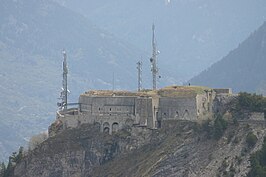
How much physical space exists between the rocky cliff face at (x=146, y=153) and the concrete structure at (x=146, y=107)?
3.35ft

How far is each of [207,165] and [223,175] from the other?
3.36 m

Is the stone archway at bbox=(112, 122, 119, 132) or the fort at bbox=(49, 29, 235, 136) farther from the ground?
the fort at bbox=(49, 29, 235, 136)

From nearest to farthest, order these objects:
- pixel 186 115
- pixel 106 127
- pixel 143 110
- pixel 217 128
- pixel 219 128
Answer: pixel 219 128 → pixel 217 128 → pixel 186 115 → pixel 143 110 → pixel 106 127

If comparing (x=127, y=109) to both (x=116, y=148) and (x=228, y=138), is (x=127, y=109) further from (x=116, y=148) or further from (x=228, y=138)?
(x=228, y=138)

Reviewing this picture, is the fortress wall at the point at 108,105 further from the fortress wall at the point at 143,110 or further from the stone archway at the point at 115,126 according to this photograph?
the stone archway at the point at 115,126

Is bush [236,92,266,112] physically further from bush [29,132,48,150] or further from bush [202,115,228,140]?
bush [29,132,48,150]

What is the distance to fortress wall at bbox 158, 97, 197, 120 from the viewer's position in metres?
102

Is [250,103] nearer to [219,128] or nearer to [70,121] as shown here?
[219,128]

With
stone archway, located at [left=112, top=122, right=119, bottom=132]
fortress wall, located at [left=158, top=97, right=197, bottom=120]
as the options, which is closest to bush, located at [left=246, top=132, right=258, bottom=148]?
fortress wall, located at [left=158, top=97, right=197, bottom=120]

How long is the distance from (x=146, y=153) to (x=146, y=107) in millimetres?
4999

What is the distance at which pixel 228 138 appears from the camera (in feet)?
309

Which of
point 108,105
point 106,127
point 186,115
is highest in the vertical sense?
point 108,105

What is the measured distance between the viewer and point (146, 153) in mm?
101250

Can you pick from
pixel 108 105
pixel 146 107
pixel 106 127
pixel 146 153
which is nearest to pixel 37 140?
pixel 106 127
